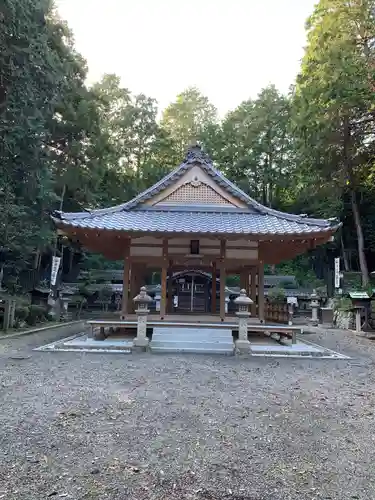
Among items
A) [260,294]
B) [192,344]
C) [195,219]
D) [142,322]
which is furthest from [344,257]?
[142,322]

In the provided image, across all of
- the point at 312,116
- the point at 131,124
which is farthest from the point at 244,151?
the point at 312,116

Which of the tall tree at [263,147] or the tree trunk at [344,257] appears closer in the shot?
the tree trunk at [344,257]

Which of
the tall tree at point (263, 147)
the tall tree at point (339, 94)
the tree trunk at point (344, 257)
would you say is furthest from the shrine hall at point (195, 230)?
the tall tree at point (263, 147)

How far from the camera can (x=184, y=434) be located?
3.57 m

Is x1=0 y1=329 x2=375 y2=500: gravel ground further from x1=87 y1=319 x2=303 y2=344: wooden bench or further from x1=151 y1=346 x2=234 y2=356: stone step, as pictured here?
x1=87 y1=319 x2=303 y2=344: wooden bench

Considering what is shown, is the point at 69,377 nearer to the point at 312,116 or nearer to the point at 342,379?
the point at 342,379

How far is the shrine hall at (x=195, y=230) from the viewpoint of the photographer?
10.0 metres

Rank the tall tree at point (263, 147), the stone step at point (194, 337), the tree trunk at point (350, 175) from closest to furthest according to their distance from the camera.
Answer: the stone step at point (194, 337)
the tree trunk at point (350, 175)
the tall tree at point (263, 147)

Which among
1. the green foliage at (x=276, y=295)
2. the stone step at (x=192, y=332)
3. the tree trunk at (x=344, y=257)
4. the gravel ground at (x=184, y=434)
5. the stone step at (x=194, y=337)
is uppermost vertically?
the tree trunk at (x=344, y=257)

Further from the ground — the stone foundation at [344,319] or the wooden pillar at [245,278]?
the wooden pillar at [245,278]

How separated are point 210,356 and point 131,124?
3090cm

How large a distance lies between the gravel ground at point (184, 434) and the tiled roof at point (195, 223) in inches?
167

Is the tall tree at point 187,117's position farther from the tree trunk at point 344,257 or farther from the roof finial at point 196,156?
the roof finial at point 196,156

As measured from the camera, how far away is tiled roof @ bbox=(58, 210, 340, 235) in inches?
391
